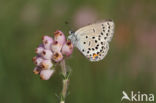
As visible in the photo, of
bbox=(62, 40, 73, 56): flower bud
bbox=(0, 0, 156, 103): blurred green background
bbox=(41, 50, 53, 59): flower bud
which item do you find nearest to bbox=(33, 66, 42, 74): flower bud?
bbox=(41, 50, 53, 59): flower bud

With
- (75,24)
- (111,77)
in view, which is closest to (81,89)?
(111,77)

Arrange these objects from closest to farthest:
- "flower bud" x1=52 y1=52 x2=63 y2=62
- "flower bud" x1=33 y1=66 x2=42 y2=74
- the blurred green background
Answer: "flower bud" x1=52 y1=52 x2=63 y2=62 < "flower bud" x1=33 y1=66 x2=42 y2=74 < the blurred green background

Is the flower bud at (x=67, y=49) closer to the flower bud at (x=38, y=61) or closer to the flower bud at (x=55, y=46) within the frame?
the flower bud at (x=55, y=46)

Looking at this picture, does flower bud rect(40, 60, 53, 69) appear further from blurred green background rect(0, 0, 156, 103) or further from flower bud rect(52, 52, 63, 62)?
blurred green background rect(0, 0, 156, 103)

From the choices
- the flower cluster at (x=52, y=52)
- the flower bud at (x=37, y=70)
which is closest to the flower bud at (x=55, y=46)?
the flower cluster at (x=52, y=52)

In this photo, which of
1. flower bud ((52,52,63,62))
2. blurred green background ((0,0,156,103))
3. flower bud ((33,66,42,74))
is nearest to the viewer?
flower bud ((52,52,63,62))

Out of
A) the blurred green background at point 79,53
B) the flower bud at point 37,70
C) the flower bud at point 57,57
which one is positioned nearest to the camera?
the flower bud at point 57,57
